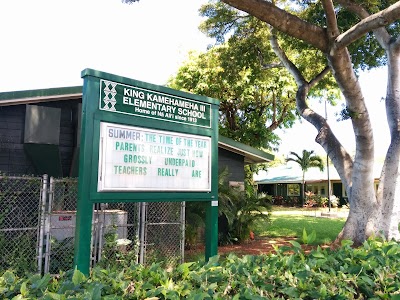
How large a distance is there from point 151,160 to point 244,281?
3101 millimetres

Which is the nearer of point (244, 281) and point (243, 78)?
point (244, 281)

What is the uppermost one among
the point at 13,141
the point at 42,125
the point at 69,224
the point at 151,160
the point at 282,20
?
the point at 282,20

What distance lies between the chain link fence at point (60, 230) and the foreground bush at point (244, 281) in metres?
4.86

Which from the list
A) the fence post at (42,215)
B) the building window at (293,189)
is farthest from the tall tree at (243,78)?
the building window at (293,189)

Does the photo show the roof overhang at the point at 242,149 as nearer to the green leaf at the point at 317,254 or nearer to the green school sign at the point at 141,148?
the green school sign at the point at 141,148

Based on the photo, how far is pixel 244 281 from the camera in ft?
7.74

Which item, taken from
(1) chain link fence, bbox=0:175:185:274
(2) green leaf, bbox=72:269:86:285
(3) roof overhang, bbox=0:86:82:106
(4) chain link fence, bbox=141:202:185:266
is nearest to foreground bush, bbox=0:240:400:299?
(2) green leaf, bbox=72:269:86:285

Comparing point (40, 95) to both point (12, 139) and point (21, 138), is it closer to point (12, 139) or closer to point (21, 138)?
point (21, 138)

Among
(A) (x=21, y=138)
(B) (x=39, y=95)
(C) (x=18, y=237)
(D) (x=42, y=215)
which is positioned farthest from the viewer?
(A) (x=21, y=138)

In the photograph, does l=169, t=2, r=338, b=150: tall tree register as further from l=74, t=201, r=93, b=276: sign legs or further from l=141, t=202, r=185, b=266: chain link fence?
l=74, t=201, r=93, b=276: sign legs

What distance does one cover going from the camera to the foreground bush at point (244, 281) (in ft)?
6.86

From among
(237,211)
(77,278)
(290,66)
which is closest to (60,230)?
(237,211)

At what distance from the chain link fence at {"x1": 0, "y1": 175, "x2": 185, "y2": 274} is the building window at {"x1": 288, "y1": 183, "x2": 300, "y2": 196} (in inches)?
1273

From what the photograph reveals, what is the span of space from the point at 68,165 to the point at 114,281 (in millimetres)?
8698
